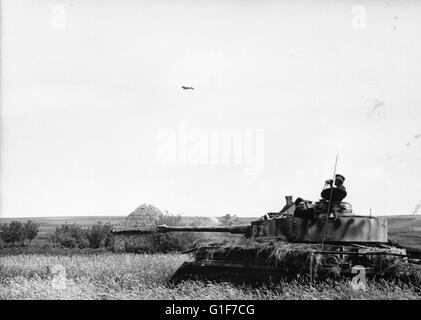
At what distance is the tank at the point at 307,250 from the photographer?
1171 centimetres

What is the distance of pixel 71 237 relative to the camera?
129 feet

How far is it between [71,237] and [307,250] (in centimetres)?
2936

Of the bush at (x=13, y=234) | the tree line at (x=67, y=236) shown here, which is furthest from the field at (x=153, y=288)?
the bush at (x=13, y=234)

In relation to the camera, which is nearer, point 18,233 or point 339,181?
point 339,181

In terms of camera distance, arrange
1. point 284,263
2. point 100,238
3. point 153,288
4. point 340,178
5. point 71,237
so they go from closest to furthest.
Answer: point 284,263, point 340,178, point 153,288, point 100,238, point 71,237

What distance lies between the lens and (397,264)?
38.0ft

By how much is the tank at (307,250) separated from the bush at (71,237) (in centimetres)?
2490

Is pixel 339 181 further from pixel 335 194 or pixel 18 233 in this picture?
pixel 18 233

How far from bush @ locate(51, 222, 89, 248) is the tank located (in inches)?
980

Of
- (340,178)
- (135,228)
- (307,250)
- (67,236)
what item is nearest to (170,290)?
(307,250)

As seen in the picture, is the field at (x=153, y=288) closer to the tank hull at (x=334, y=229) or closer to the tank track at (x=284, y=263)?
the tank track at (x=284, y=263)

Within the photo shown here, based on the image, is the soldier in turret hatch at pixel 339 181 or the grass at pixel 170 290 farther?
the soldier in turret hatch at pixel 339 181

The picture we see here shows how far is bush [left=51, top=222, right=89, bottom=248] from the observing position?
38562 mm

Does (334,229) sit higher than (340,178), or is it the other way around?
(340,178)
